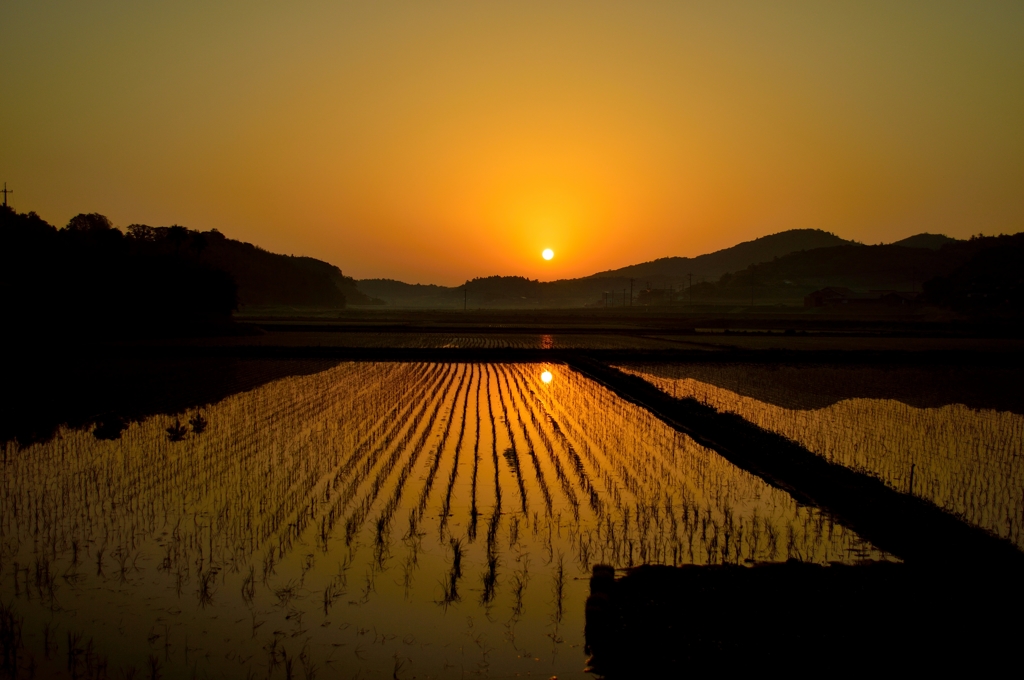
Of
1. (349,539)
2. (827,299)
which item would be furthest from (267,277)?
(349,539)

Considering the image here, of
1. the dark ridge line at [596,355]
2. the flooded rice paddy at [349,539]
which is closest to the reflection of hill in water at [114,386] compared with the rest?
the flooded rice paddy at [349,539]

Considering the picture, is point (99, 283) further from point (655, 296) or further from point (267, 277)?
point (655, 296)

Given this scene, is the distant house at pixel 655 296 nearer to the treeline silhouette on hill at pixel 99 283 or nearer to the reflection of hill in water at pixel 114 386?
the treeline silhouette on hill at pixel 99 283

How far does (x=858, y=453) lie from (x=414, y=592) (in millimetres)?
6826

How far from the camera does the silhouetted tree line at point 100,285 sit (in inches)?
1168

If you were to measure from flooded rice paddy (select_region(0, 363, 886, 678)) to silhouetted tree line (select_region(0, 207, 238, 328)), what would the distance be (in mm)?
23548

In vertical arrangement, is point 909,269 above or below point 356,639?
above

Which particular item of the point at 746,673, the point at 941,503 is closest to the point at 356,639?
the point at 746,673

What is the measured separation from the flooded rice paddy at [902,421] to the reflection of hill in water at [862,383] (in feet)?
0.08

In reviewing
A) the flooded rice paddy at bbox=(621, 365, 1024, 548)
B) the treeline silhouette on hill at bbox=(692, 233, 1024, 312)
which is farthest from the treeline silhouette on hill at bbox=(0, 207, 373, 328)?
the treeline silhouette on hill at bbox=(692, 233, 1024, 312)

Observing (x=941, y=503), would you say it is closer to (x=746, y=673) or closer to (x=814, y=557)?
(x=814, y=557)

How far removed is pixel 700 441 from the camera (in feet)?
34.2

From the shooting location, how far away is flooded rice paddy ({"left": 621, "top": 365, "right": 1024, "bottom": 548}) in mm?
7328

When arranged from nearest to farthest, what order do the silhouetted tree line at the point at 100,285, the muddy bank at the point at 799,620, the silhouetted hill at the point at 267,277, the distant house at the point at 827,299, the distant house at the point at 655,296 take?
1. the muddy bank at the point at 799,620
2. the silhouetted tree line at the point at 100,285
3. the distant house at the point at 827,299
4. the silhouetted hill at the point at 267,277
5. the distant house at the point at 655,296
